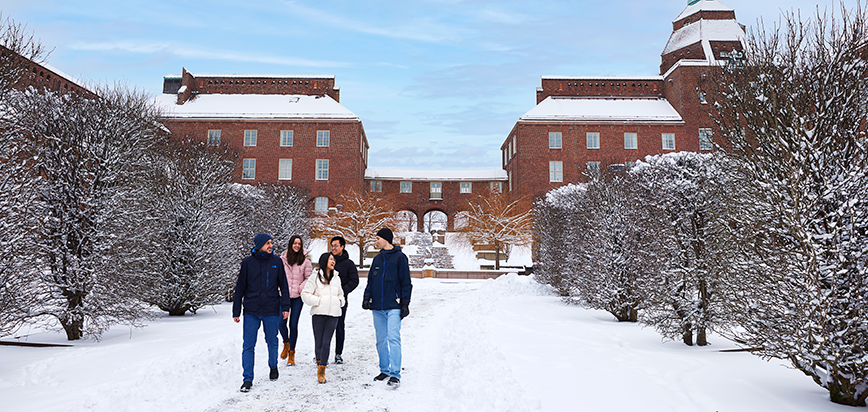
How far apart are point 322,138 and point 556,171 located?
21.9 metres

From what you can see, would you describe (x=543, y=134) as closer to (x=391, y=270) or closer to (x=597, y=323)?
(x=597, y=323)

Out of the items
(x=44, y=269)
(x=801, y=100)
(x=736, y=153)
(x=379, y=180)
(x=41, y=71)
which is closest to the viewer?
(x=801, y=100)

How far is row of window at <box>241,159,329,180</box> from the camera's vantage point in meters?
45.1

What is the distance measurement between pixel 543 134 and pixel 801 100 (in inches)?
1602

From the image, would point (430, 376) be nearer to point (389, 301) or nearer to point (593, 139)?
point (389, 301)

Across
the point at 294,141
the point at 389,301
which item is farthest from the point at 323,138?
the point at 389,301

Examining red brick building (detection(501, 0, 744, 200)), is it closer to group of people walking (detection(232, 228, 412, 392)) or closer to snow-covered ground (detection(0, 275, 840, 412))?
snow-covered ground (detection(0, 275, 840, 412))

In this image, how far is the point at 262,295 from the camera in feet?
19.5

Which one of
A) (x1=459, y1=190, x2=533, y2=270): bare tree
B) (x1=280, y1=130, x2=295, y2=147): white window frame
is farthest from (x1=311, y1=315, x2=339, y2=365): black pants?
(x1=280, y1=130, x2=295, y2=147): white window frame

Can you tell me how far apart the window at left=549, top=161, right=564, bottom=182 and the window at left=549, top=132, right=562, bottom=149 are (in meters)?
1.51

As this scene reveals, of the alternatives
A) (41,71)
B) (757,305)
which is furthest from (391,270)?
(41,71)

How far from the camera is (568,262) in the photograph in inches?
606

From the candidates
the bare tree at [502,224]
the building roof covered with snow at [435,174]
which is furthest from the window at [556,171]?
the building roof covered with snow at [435,174]

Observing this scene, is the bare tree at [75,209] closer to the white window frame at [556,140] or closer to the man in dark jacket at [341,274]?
the man in dark jacket at [341,274]
